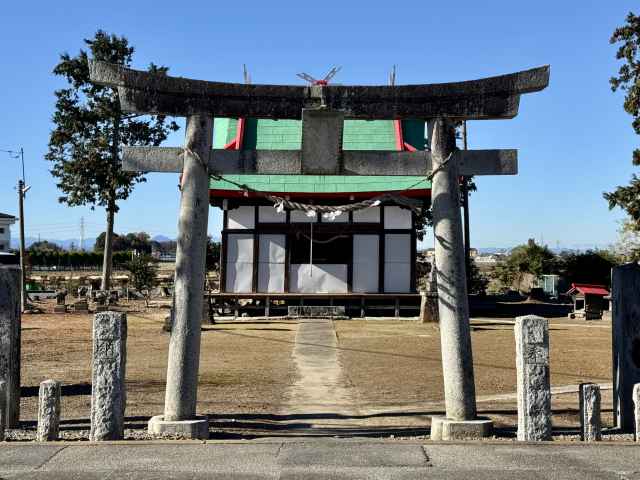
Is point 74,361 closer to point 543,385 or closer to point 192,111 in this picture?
point 192,111

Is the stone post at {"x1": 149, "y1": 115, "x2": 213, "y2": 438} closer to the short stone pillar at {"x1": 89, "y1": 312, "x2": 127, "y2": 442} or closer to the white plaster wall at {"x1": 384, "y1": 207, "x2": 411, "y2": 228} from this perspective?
the short stone pillar at {"x1": 89, "y1": 312, "x2": 127, "y2": 442}

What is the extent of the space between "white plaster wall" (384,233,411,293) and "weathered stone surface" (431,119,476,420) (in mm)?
19295

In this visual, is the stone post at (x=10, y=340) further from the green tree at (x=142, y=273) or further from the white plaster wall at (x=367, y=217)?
the green tree at (x=142, y=273)

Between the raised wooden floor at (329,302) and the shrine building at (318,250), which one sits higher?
the shrine building at (318,250)

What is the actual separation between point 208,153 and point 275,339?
1240 centimetres

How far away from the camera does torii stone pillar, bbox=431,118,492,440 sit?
853 cm

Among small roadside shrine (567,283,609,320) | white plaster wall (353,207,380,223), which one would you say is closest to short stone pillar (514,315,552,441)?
white plaster wall (353,207,380,223)

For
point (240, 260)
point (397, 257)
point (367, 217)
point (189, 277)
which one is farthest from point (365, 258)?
point (189, 277)

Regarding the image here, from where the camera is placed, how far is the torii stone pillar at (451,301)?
853 cm

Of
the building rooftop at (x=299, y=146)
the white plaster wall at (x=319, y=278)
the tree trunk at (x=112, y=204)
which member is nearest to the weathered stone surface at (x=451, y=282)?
the building rooftop at (x=299, y=146)

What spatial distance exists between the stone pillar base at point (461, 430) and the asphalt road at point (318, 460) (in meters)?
0.67

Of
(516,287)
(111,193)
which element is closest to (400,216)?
(111,193)

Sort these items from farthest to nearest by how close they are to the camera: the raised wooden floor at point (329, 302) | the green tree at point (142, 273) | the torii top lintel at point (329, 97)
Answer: the green tree at point (142, 273) < the raised wooden floor at point (329, 302) < the torii top lintel at point (329, 97)

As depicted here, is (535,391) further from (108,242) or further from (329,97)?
(108,242)
